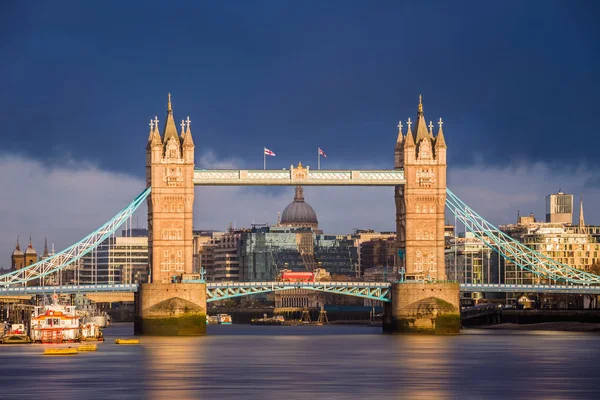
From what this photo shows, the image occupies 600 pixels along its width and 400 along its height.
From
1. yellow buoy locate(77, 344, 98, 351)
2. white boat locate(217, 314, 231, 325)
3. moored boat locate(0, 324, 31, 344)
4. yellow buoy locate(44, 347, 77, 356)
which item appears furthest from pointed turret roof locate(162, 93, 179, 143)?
white boat locate(217, 314, 231, 325)

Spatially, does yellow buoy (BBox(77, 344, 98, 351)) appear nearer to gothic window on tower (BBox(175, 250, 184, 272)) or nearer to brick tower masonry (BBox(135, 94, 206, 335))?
brick tower masonry (BBox(135, 94, 206, 335))

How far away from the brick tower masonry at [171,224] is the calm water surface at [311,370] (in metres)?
7.49

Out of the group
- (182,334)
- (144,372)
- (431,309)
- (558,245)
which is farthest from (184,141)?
(558,245)

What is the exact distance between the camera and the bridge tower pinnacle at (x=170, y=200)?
4830 inches

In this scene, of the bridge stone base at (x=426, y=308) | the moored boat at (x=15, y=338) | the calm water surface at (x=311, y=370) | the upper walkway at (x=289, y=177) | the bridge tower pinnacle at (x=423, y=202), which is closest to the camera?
the calm water surface at (x=311, y=370)

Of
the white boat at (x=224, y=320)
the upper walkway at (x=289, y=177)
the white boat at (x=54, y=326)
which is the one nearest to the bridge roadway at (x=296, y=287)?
the white boat at (x=54, y=326)

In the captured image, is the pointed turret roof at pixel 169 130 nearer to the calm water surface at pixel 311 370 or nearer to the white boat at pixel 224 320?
the calm water surface at pixel 311 370

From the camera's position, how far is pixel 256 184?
122750 millimetres

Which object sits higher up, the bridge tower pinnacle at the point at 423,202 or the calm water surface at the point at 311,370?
the bridge tower pinnacle at the point at 423,202

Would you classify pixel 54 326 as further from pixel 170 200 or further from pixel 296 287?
pixel 296 287

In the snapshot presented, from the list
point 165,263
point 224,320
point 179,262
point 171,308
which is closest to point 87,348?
point 171,308

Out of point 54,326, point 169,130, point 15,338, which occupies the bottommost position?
point 15,338

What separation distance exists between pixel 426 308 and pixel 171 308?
1865 centimetres

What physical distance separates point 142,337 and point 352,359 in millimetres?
32391
